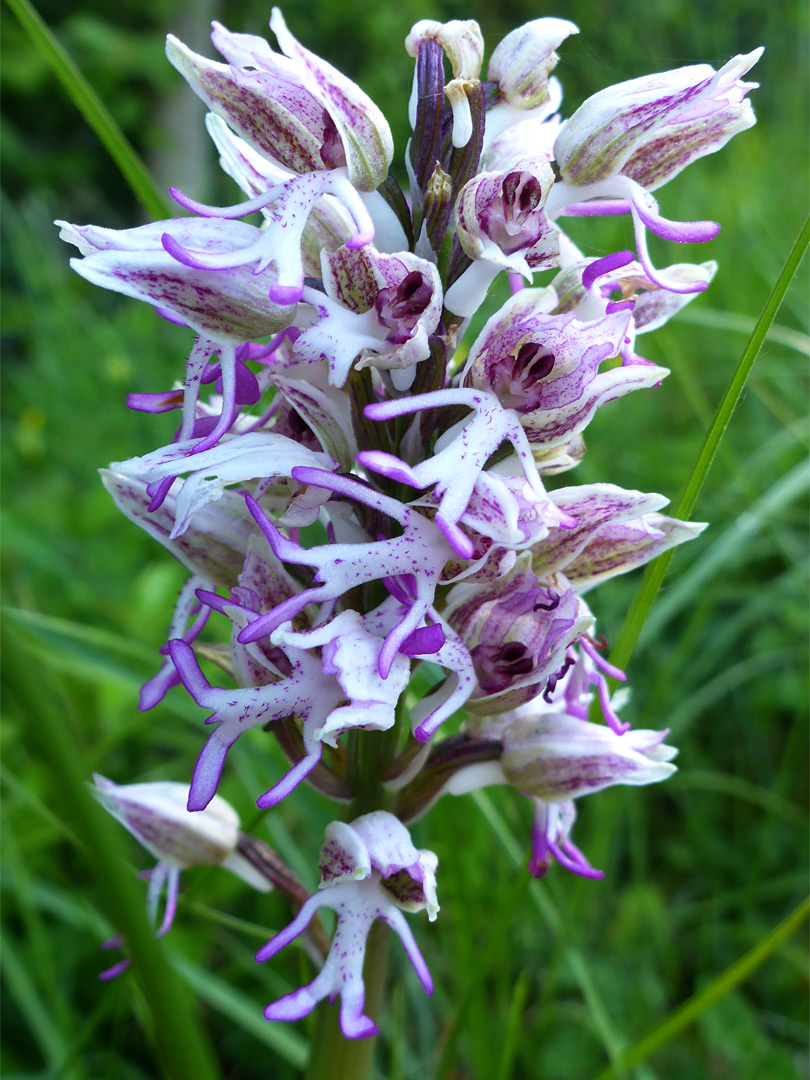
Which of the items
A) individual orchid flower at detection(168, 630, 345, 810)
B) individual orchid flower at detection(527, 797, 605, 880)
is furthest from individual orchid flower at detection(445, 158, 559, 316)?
individual orchid flower at detection(527, 797, 605, 880)

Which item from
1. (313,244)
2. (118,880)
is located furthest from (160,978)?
(313,244)

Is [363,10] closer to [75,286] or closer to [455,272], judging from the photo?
[75,286]

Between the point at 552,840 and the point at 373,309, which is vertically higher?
the point at 373,309

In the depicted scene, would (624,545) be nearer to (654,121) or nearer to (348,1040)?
(654,121)

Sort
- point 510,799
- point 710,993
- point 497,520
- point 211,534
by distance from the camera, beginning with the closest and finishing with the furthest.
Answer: point 497,520
point 211,534
point 710,993
point 510,799

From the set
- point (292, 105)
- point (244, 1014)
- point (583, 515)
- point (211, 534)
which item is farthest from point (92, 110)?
point (244, 1014)

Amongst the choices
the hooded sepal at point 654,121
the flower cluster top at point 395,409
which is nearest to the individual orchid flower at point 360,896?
the flower cluster top at point 395,409
